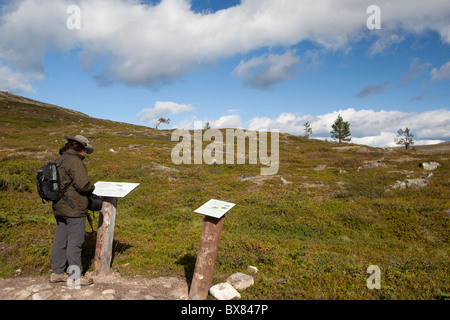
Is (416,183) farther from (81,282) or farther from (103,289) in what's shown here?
(81,282)

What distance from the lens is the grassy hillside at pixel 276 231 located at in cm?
650

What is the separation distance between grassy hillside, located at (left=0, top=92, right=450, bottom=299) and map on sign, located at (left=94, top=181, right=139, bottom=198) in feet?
7.59

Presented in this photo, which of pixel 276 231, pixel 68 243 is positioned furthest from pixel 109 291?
pixel 276 231

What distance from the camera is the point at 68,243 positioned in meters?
5.52

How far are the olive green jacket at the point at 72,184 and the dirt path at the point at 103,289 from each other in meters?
1.57

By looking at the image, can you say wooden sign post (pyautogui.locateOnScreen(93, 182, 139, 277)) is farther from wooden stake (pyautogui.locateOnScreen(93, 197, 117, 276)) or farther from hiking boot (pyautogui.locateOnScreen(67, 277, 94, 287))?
hiking boot (pyautogui.locateOnScreen(67, 277, 94, 287))

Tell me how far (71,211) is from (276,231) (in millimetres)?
8494

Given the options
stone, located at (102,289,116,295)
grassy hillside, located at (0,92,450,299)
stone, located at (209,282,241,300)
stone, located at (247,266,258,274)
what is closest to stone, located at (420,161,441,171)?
grassy hillside, located at (0,92,450,299)

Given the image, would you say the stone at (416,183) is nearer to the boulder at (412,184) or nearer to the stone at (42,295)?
the boulder at (412,184)

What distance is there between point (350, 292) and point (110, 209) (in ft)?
20.3

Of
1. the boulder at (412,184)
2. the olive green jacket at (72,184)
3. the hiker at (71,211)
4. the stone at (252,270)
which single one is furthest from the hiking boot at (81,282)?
the boulder at (412,184)
